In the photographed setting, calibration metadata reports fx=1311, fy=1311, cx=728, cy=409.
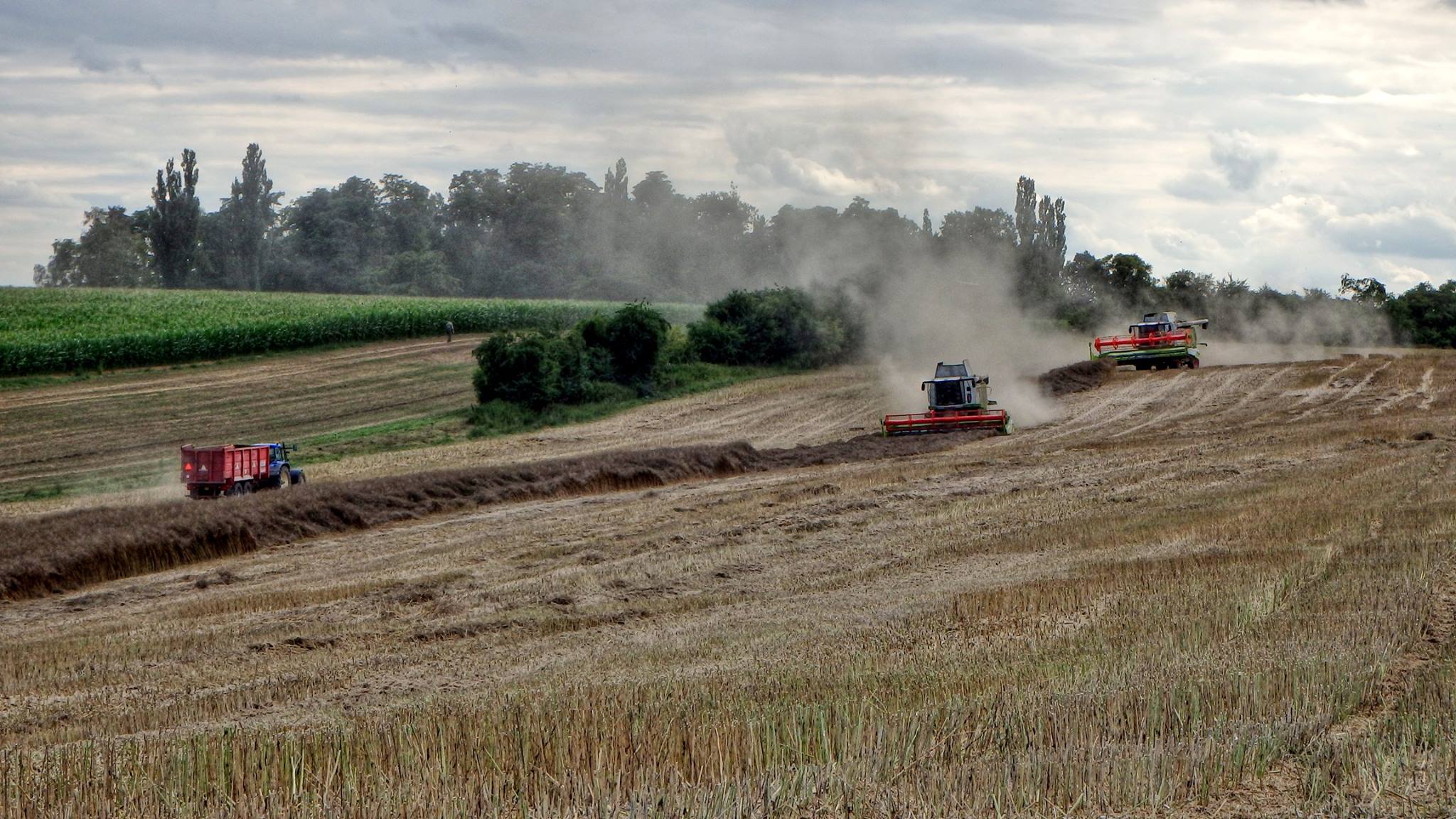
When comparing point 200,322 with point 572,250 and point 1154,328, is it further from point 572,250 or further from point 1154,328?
point 572,250

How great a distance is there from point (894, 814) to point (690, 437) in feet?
104

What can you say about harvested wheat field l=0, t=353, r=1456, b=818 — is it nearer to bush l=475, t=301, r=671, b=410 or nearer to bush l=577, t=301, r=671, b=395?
bush l=475, t=301, r=671, b=410

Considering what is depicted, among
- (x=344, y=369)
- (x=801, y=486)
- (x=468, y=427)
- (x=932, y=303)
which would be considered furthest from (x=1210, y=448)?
(x=344, y=369)

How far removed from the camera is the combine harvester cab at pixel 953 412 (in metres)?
35.0

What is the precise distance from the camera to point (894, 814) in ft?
18.7

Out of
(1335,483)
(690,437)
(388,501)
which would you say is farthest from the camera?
(690,437)

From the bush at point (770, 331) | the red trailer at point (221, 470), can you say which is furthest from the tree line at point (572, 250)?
the red trailer at point (221, 470)

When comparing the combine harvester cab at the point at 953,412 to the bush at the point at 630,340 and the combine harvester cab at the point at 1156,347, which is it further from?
the combine harvester cab at the point at 1156,347

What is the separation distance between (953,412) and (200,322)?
116 feet

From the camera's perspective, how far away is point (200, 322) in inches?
2206

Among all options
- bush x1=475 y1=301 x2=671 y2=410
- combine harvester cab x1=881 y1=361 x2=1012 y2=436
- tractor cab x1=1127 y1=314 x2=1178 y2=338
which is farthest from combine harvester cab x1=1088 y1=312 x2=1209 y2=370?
bush x1=475 y1=301 x2=671 y2=410

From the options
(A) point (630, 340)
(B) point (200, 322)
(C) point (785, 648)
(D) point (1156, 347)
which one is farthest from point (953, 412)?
(B) point (200, 322)

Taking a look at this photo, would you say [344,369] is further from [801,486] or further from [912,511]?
[912,511]

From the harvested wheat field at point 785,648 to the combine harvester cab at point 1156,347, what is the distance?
2033 centimetres
